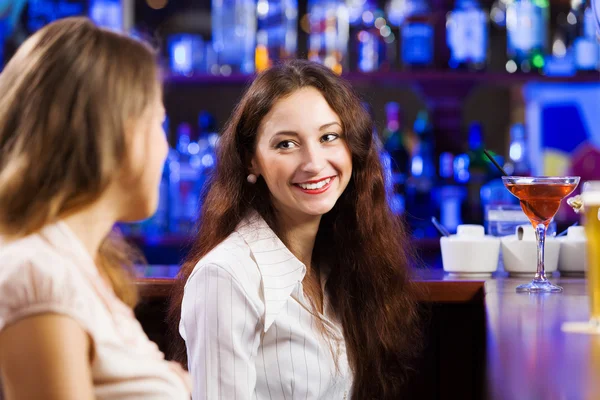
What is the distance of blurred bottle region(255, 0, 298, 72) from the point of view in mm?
3406

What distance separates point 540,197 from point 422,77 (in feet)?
5.40

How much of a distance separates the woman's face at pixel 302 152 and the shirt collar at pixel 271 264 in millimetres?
89

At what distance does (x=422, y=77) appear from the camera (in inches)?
131

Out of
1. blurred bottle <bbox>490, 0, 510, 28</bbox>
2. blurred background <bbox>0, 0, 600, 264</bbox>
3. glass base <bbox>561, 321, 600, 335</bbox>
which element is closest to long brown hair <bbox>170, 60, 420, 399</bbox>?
glass base <bbox>561, 321, 600, 335</bbox>

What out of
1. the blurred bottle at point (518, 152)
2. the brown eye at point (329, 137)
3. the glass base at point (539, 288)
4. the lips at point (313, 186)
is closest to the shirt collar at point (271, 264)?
the lips at point (313, 186)

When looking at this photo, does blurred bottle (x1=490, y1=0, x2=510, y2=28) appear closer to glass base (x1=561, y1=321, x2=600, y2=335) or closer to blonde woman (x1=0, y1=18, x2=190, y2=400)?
glass base (x1=561, y1=321, x2=600, y2=335)

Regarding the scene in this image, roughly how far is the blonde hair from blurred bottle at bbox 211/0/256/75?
8.34 ft

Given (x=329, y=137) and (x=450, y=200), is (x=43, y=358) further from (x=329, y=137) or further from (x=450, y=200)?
(x=450, y=200)

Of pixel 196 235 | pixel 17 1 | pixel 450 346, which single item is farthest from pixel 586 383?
pixel 17 1

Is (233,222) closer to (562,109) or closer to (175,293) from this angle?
(175,293)

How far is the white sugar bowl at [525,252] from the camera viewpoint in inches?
80.4

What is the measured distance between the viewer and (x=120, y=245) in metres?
1.08

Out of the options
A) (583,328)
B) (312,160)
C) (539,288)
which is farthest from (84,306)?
(539,288)

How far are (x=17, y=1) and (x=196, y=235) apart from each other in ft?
7.25
